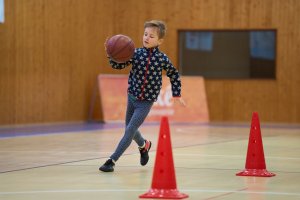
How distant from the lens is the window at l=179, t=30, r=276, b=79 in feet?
71.8

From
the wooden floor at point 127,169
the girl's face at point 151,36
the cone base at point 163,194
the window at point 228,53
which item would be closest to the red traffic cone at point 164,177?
the cone base at point 163,194

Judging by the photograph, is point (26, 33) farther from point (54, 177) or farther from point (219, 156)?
point (54, 177)

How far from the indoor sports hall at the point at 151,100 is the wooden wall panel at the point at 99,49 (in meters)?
0.03

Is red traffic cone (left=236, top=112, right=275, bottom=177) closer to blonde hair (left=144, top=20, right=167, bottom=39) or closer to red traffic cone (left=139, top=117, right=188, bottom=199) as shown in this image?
blonde hair (left=144, top=20, right=167, bottom=39)

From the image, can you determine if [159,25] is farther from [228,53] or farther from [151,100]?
[228,53]

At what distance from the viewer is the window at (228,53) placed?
2189 cm

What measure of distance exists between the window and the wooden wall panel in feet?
0.92

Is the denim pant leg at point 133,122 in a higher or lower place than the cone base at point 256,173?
higher

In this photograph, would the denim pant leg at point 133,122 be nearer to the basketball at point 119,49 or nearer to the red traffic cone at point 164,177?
the basketball at point 119,49

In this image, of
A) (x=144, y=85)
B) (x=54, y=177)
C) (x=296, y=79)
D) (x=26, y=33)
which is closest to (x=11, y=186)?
(x=54, y=177)

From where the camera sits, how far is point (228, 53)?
22250 mm

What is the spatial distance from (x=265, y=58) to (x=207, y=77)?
72.8 inches

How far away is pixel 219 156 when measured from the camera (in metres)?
10.6

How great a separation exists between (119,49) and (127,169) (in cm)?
148
